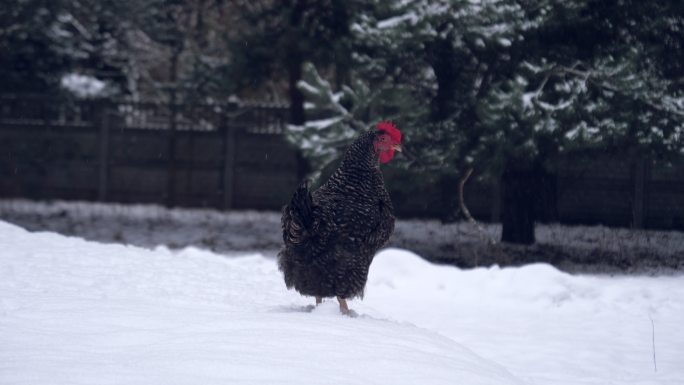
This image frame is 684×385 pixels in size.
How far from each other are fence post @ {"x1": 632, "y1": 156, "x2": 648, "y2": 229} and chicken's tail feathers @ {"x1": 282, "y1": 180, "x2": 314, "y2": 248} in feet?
29.2

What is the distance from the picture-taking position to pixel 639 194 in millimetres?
13039

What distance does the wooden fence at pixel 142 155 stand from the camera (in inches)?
623

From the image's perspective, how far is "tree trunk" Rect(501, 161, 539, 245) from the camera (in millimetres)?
12117

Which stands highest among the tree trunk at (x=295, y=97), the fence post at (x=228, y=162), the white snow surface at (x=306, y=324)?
the tree trunk at (x=295, y=97)

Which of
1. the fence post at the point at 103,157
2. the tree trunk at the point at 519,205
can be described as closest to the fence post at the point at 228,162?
the fence post at the point at 103,157

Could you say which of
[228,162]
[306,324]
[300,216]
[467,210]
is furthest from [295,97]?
[306,324]

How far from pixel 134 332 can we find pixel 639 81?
7.66m

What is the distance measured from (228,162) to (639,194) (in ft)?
25.0

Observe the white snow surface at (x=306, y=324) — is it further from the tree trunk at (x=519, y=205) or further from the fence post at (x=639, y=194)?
the fence post at (x=639, y=194)

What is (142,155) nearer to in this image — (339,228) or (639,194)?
(639,194)

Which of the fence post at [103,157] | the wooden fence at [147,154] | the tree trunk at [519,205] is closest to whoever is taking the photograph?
the tree trunk at [519,205]

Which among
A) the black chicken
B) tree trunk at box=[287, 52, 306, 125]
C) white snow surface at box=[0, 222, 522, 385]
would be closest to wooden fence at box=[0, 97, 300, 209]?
tree trunk at box=[287, 52, 306, 125]

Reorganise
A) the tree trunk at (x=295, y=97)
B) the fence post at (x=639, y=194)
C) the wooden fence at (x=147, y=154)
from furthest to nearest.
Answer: the wooden fence at (x=147, y=154) < the tree trunk at (x=295, y=97) < the fence post at (x=639, y=194)

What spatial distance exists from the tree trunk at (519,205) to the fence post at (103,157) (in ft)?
26.8
